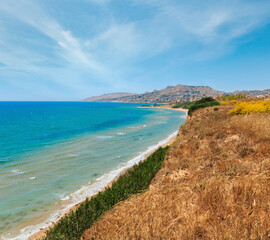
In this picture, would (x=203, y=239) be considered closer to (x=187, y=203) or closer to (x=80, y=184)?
(x=187, y=203)

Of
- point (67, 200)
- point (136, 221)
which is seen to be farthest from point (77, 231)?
point (67, 200)

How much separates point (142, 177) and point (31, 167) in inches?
615

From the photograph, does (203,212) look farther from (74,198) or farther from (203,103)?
(203,103)

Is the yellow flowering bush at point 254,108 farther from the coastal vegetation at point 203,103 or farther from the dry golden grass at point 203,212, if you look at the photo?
the coastal vegetation at point 203,103

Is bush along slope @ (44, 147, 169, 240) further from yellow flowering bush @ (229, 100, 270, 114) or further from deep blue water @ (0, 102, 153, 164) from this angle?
deep blue water @ (0, 102, 153, 164)

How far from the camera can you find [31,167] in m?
19.5

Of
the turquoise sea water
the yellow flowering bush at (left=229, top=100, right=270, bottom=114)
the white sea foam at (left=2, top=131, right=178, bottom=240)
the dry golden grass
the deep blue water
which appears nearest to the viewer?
the dry golden grass

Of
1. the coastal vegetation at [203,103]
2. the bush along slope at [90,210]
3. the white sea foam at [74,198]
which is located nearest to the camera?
the bush along slope at [90,210]

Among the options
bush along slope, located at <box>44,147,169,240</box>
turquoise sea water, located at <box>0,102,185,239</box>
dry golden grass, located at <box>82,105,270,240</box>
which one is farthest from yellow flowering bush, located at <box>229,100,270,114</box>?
turquoise sea water, located at <box>0,102,185,239</box>

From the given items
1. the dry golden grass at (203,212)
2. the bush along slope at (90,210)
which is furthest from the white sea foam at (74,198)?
the dry golden grass at (203,212)

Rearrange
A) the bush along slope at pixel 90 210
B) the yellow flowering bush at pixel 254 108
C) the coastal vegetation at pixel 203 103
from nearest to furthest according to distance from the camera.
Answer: the bush along slope at pixel 90 210, the yellow flowering bush at pixel 254 108, the coastal vegetation at pixel 203 103

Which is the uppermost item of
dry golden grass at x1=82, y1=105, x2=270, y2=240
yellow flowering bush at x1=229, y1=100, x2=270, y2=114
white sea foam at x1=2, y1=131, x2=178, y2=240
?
yellow flowering bush at x1=229, y1=100, x2=270, y2=114

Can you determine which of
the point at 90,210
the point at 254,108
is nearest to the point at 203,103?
the point at 254,108

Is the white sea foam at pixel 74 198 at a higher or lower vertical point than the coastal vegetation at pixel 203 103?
lower
